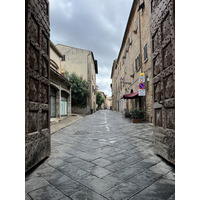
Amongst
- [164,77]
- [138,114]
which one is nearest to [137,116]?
[138,114]

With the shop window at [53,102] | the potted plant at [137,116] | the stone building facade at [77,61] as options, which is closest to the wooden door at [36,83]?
the potted plant at [137,116]

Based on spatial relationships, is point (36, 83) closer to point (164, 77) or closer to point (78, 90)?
point (164, 77)

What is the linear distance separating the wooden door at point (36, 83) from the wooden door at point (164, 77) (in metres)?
2.23

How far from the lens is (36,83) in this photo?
257 centimetres

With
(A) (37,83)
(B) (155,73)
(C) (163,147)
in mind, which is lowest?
(C) (163,147)

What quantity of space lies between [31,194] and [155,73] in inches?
116

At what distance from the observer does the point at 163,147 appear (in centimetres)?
265

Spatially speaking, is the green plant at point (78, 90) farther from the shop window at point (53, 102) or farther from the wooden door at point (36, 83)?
the wooden door at point (36, 83)

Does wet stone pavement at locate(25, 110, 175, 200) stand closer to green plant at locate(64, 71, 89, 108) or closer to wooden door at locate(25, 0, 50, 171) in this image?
wooden door at locate(25, 0, 50, 171)

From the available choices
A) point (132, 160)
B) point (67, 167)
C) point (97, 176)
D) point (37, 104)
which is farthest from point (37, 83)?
point (132, 160)

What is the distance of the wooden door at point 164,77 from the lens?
7.56ft

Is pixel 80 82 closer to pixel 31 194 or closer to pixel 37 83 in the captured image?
pixel 37 83

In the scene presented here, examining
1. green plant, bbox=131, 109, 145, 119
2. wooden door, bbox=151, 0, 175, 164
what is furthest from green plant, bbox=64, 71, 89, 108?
wooden door, bbox=151, 0, 175, 164

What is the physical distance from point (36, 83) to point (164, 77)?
231cm
